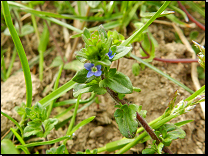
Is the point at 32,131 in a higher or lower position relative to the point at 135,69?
lower

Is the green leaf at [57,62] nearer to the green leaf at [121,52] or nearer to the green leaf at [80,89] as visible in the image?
the green leaf at [80,89]

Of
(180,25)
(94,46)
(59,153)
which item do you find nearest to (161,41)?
(180,25)

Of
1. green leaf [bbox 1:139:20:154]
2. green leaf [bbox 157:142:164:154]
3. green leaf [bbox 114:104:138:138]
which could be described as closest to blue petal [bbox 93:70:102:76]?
green leaf [bbox 114:104:138:138]

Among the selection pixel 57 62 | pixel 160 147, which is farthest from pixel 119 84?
pixel 57 62

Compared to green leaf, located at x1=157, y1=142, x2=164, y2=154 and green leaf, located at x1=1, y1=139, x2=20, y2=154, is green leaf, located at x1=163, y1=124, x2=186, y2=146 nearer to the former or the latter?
→ green leaf, located at x1=157, y1=142, x2=164, y2=154

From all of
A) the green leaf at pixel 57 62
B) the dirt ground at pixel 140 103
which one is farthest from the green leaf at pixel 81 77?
the green leaf at pixel 57 62

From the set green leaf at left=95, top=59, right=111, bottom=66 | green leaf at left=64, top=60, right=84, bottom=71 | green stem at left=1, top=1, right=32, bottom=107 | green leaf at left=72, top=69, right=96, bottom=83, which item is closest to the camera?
green leaf at left=95, top=59, right=111, bottom=66

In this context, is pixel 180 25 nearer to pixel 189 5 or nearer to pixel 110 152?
pixel 189 5

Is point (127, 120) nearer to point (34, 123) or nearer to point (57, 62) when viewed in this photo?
point (34, 123)
